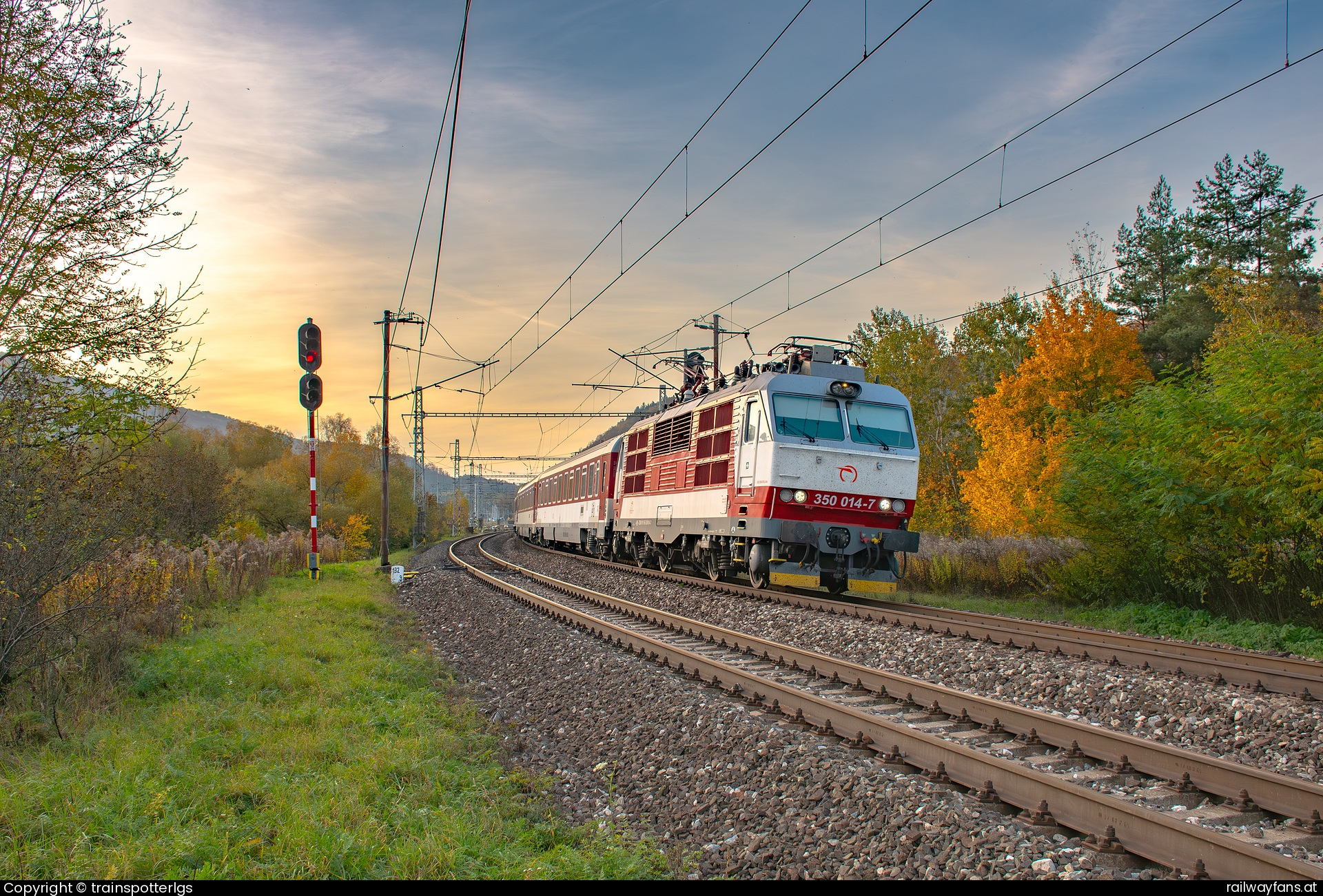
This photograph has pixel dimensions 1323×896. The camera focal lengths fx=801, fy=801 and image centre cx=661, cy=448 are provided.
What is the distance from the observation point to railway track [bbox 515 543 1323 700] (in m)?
6.93

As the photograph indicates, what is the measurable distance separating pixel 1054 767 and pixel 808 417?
8.50 m

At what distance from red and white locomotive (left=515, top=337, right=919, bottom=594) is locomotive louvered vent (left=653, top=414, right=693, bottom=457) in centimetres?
8

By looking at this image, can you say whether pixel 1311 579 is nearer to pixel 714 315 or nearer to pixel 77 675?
pixel 77 675

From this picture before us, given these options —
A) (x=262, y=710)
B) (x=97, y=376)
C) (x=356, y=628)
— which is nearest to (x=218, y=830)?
(x=262, y=710)

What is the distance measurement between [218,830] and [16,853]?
85 cm

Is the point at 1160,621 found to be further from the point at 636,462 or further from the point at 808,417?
the point at 636,462

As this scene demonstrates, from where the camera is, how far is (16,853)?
150 inches

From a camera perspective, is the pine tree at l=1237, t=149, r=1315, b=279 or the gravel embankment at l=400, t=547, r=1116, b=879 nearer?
the gravel embankment at l=400, t=547, r=1116, b=879

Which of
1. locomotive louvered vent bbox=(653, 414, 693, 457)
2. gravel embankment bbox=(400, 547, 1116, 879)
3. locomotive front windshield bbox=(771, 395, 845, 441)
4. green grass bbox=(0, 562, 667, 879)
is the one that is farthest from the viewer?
locomotive louvered vent bbox=(653, 414, 693, 457)

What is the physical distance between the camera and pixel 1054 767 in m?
5.44

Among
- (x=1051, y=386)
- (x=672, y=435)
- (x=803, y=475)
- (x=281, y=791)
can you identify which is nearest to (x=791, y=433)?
(x=803, y=475)

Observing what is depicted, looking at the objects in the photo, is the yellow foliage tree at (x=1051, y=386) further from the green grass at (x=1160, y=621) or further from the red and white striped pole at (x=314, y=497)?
the red and white striped pole at (x=314, y=497)

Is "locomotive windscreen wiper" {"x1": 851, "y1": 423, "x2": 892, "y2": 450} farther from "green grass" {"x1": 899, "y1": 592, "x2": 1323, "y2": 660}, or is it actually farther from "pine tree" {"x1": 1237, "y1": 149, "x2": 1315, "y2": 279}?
"pine tree" {"x1": 1237, "y1": 149, "x2": 1315, "y2": 279}
